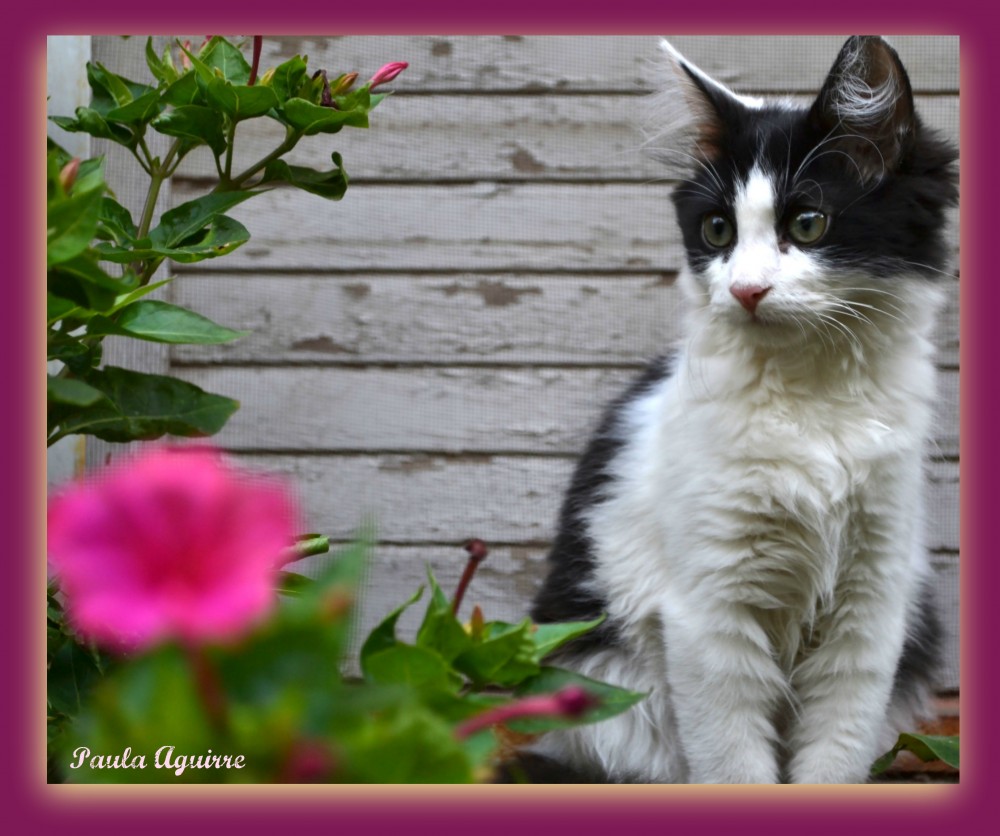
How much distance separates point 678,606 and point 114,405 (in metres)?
0.78

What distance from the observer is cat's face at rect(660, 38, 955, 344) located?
1.21 metres

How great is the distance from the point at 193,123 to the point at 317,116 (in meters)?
0.17

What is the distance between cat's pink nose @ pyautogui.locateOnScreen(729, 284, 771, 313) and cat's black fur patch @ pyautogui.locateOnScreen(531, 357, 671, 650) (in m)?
0.43

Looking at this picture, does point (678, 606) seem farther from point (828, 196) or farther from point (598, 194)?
point (598, 194)

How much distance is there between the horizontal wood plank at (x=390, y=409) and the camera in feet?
6.64

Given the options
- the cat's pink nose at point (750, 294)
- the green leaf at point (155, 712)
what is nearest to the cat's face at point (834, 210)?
the cat's pink nose at point (750, 294)

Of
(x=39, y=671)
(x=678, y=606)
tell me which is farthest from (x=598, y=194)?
(x=39, y=671)

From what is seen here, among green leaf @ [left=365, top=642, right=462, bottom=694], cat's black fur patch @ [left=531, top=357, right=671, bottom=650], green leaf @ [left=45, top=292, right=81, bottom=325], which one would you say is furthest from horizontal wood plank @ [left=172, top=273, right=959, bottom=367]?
green leaf @ [left=365, top=642, right=462, bottom=694]

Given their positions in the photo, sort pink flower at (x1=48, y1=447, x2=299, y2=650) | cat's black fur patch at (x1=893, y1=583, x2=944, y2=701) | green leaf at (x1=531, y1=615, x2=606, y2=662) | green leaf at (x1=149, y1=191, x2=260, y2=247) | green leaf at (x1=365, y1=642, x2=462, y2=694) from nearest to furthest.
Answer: pink flower at (x1=48, y1=447, x2=299, y2=650), green leaf at (x1=365, y1=642, x2=462, y2=694), green leaf at (x1=531, y1=615, x2=606, y2=662), green leaf at (x1=149, y1=191, x2=260, y2=247), cat's black fur patch at (x1=893, y1=583, x2=944, y2=701)

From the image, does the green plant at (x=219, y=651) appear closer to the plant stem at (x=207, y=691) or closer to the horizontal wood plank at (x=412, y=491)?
the plant stem at (x=207, y=691)

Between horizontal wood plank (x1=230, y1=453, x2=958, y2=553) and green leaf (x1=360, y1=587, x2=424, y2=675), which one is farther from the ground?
green leaf (x1=360, y1=587, x2=424, y2=675)

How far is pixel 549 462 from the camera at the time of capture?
81.3 inches

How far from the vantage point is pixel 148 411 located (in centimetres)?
109

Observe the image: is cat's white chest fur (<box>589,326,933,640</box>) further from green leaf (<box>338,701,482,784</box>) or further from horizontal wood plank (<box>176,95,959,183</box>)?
green leaf (<box>338,701,482,784</box>)
